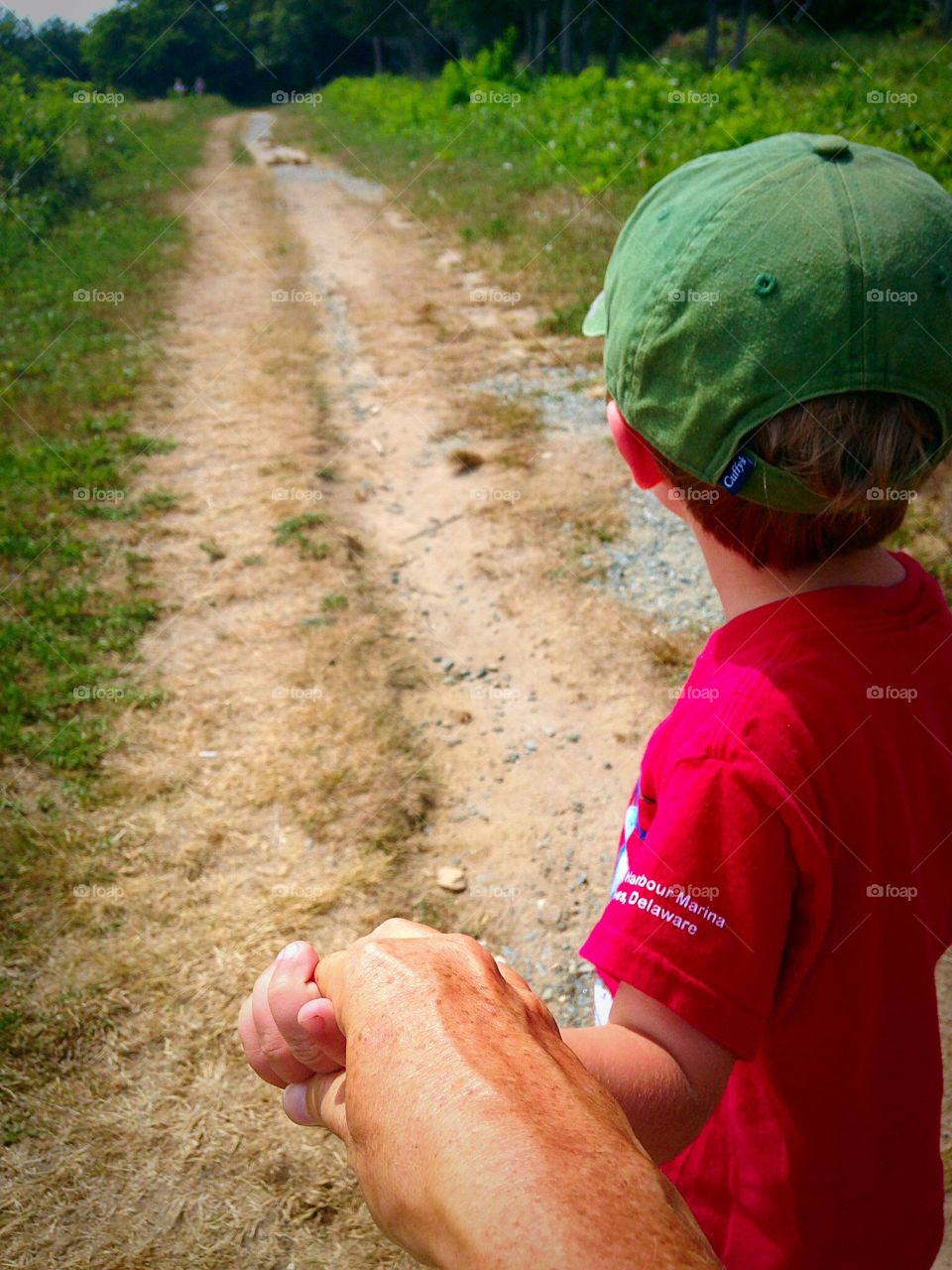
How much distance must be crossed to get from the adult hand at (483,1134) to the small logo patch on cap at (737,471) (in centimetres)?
60

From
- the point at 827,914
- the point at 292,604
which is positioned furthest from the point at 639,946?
the point at 292,604

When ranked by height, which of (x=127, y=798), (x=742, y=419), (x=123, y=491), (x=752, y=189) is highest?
(x=752, y=189)

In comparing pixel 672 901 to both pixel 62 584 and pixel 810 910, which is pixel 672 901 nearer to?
pixel 810 910

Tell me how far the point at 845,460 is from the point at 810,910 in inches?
18.9

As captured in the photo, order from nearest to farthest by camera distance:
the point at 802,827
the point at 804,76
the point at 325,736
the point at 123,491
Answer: the point at 802,827
the point at 325,736
the point at 123,491
the point at 804,76

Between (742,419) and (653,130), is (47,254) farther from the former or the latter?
(742,419)

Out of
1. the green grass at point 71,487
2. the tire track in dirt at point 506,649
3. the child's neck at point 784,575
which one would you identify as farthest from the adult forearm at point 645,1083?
the green grass at point 71,487

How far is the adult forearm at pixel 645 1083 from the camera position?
0.89 metres

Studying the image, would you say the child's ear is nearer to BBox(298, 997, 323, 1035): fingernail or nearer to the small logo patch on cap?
the small logo patch on cap

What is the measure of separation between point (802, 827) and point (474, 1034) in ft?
1.49

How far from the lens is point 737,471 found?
1.03m

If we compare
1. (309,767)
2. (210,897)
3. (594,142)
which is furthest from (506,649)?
(594,142)

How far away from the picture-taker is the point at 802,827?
0.92 meters

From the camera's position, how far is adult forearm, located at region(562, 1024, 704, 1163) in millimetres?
891
